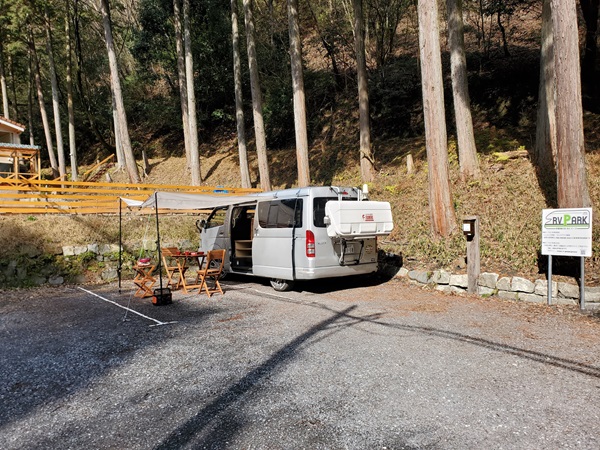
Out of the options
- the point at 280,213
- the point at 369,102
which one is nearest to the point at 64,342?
the point at 280,213

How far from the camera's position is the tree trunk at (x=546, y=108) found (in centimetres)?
968

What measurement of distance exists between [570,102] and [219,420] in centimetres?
731

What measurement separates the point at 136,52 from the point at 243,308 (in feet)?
77.9

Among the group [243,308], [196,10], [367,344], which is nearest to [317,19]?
[196,10]

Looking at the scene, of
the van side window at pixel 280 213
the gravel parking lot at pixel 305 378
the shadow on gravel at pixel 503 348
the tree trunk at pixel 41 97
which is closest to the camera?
the gravel parking lot at pixel 305 378

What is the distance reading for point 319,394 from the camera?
10.9 ft

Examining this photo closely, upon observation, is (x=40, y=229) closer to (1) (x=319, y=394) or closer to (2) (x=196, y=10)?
(1) (x=319, y=394)

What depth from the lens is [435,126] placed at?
349 inches

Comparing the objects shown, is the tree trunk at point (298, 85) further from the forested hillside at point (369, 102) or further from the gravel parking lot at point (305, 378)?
the gravel parking lot at point (305, 378)

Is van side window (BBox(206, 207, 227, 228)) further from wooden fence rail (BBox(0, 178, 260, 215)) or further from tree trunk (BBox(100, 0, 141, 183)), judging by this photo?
tree trunk (BBox(100, 0, 141, 183))

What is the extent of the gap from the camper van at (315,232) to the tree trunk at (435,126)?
1562mm

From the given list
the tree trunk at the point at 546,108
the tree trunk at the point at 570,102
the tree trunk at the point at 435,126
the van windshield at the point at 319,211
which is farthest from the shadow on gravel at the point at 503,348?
the tree trunk at the point at 546,108

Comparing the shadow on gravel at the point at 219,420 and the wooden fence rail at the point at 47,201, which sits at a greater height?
the wooden fence rail at the point at 47,201

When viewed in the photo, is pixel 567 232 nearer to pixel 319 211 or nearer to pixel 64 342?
pixel 319 211
